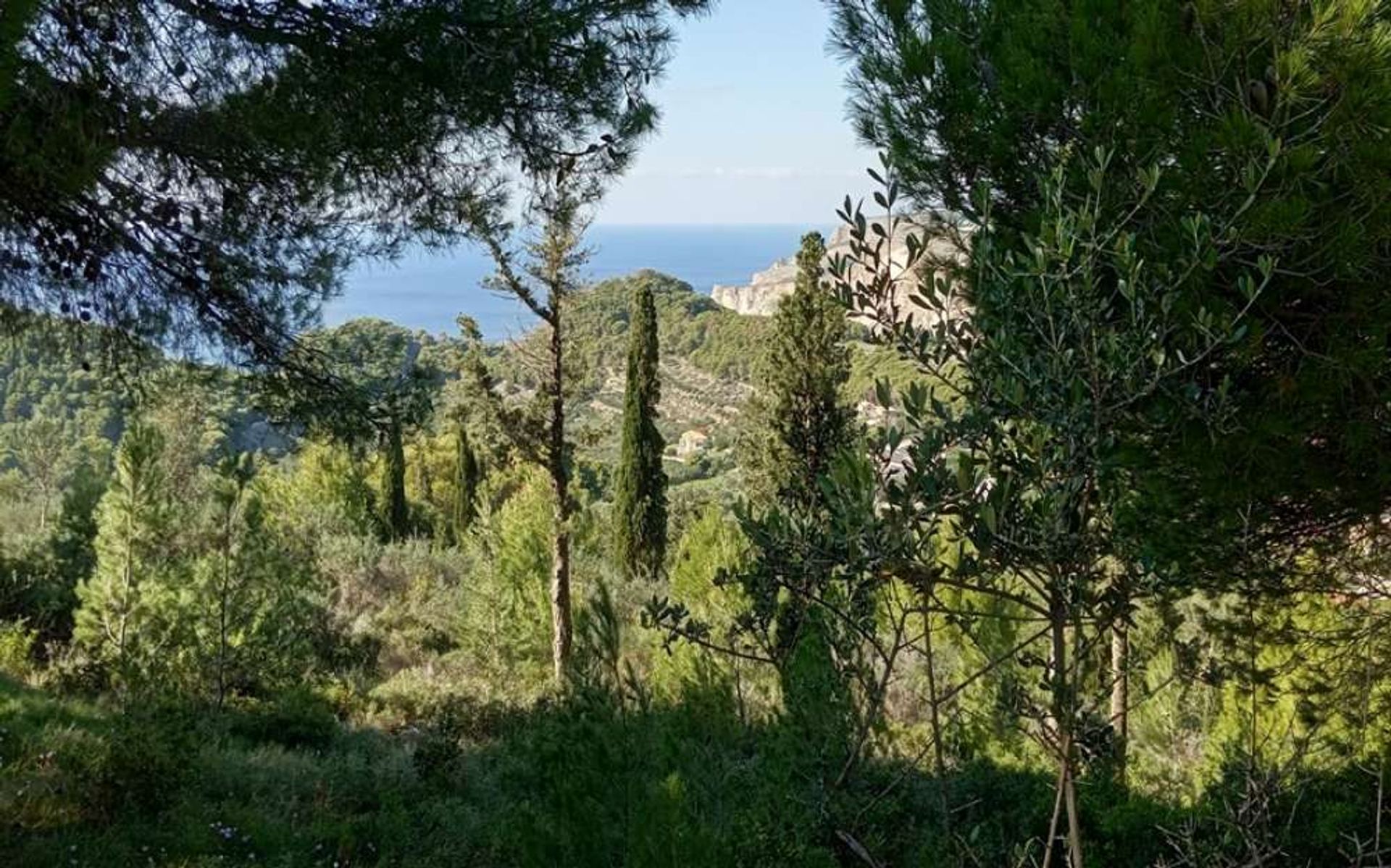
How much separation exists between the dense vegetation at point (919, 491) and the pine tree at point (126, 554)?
0.11 feet

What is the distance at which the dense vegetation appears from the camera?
66.2 inches

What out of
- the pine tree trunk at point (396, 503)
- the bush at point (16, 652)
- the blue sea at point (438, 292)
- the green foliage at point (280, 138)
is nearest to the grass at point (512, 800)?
the bush at point (16, 652)

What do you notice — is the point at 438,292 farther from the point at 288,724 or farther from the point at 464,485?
the point at 464,485

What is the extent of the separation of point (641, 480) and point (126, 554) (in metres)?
10.1

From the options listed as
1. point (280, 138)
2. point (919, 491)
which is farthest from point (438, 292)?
point (919, 491)

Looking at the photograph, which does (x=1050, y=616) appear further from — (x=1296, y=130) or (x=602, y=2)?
(x=602, y=2)

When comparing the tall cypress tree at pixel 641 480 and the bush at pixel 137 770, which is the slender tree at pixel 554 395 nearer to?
the bush at pixel 137 770

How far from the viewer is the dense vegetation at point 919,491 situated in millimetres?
1683

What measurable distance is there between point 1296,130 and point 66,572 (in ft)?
41.9

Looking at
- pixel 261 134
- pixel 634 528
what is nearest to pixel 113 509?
pixel 261 134

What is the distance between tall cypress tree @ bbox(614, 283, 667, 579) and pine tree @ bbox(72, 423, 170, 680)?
29.0 feet

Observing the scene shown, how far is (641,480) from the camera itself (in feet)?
57.6

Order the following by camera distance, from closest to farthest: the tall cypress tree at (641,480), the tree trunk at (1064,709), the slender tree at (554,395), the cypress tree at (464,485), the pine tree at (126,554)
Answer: the tree trunk at (1064,709) < the pine tree at (126,554) < the slender tree at (554,395) < the tall cypress tree at (641,480) < the cypress tree at (464,485)

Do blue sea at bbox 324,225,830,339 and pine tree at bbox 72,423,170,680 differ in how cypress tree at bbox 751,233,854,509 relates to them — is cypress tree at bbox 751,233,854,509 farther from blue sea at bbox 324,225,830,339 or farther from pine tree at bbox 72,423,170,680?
pine tree at bbox 72,423,170,680
